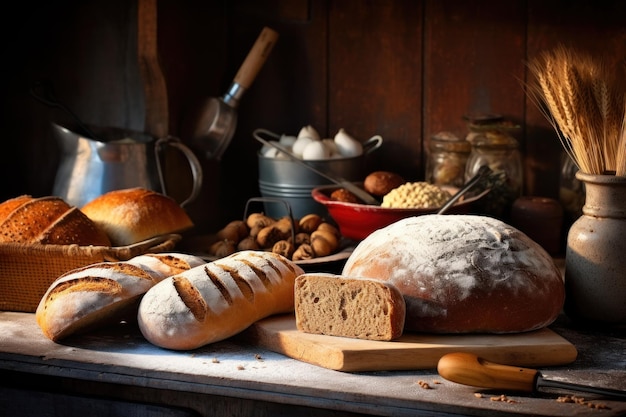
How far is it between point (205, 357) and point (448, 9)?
1.29 m

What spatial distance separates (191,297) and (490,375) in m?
0.47

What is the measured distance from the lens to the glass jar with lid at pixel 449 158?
7.46 ft

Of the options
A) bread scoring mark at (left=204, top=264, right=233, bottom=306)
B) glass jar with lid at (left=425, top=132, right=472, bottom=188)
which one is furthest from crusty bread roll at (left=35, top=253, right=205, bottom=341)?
glass jar with lid at (left=425, top=132, right=472, bottom=188)

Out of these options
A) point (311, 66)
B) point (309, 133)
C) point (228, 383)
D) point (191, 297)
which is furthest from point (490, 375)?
point (311, 66)

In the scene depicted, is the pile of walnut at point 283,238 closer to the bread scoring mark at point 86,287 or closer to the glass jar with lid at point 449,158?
the glass jar with lid at point 449,158

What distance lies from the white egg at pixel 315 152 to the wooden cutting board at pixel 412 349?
2.70 feet

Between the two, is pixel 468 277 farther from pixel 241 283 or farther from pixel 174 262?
pixel 174 262

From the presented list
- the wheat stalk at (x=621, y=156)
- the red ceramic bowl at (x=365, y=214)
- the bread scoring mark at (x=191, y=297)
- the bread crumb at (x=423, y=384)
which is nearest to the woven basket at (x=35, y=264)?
the bread scoring mark at (x=191, y=297)

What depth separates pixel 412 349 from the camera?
1.34m

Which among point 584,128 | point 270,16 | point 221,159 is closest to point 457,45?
point 270,16

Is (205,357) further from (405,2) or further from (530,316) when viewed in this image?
(405,2)

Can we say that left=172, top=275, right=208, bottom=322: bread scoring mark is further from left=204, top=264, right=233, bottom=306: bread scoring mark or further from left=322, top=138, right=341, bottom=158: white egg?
left=322, top=138, right=341, bottom=158: white egg

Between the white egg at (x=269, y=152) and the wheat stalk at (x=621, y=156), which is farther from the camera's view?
the white egg at (x=269, y=152)

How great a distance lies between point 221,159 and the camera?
2531mm
